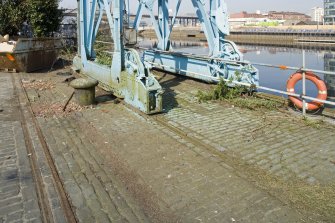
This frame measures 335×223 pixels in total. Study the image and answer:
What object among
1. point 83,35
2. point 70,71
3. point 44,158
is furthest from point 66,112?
point 70,71

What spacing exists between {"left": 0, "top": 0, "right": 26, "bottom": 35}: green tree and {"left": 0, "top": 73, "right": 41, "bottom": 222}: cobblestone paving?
14.3 m

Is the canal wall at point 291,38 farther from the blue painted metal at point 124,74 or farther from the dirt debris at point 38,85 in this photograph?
the dirt debris at point 38,85

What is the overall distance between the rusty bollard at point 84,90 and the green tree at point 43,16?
12895 mm

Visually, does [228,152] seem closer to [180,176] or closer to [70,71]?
[180,176]

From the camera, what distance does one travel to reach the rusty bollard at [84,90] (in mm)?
8052

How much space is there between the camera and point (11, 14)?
62.9ft

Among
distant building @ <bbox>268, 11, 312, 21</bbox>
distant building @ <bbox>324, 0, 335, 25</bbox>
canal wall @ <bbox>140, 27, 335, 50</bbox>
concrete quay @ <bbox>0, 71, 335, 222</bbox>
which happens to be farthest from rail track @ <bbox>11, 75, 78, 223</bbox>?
distant building @ <bbox>268, 11, 312, 21</bbox>

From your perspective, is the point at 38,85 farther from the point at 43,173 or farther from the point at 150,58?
the point at 43,173

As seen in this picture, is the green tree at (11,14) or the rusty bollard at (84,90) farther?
the green tree at (11,14)

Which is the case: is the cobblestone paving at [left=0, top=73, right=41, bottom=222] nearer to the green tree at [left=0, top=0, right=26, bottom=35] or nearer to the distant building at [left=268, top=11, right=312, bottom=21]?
the green tree at [left=0, top=0, right=26, bottom=35]

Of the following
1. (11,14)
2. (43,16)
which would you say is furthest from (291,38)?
(11,14)

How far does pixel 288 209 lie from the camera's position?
3.65 meters

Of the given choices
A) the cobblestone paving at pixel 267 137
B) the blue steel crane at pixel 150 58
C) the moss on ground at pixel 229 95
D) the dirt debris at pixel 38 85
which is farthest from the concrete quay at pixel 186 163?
the dirt debris at pixel 38 85

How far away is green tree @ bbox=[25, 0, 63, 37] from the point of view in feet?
61.6
